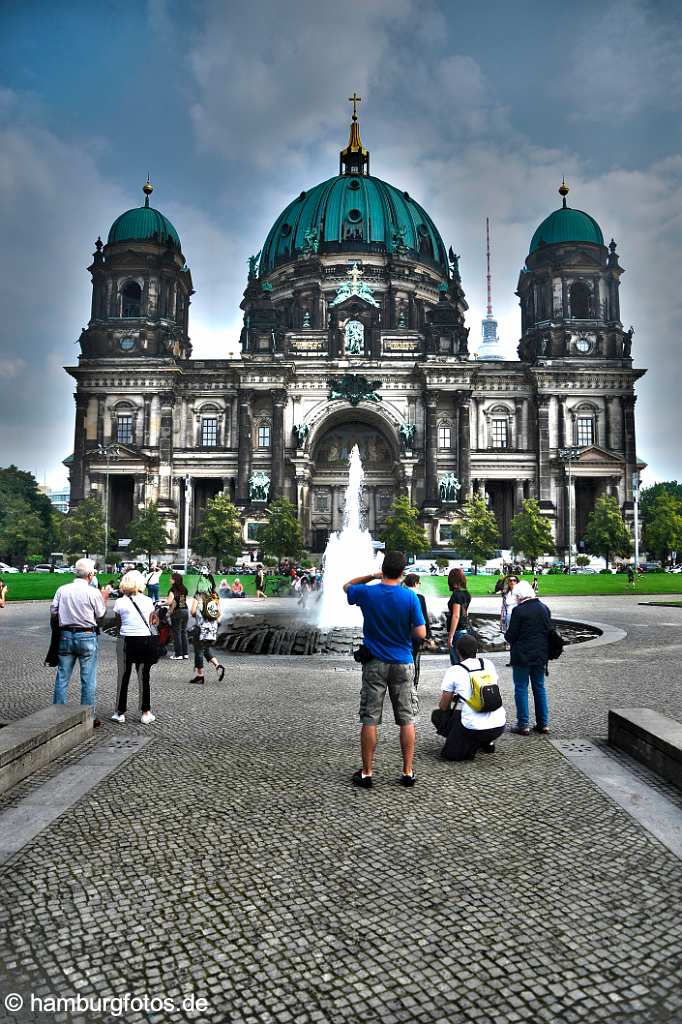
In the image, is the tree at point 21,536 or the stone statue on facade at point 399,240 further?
the stone statue on facade at point 399,240

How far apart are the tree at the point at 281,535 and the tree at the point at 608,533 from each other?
25.9 meters

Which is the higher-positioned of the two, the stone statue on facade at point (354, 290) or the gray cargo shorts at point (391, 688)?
the stone statue on facade at point (354, 290)

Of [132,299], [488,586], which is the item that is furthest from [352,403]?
[488,586]

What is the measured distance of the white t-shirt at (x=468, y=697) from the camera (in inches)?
279

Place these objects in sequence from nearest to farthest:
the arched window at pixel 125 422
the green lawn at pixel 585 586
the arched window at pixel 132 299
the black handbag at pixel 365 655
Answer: the black handbag at pixel 365 655
the green lawn at pixel 585 586
the arched window at pixel 125 422
the arched window at pixel 132 299

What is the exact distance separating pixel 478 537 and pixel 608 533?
12666 millimetres

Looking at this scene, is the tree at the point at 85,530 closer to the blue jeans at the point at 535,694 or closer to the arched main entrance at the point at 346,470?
the arched main entrance at the point at 346,470

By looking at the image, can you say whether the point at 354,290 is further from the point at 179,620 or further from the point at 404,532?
the point at 179,620

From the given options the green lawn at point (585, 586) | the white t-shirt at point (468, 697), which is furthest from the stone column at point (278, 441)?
the white t-shirt at point (468, 697)

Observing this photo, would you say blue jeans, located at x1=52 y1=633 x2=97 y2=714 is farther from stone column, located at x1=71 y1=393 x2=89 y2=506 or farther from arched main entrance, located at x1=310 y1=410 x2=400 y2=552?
arched main entrance, located at x1=310 y1=410 x2=400 y2=552

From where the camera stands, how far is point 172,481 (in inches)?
2657

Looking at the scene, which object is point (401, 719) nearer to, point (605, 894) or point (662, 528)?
point (605, 894)

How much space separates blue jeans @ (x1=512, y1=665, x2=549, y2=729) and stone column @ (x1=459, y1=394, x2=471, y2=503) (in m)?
58.4

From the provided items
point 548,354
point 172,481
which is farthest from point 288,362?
point 548,354
